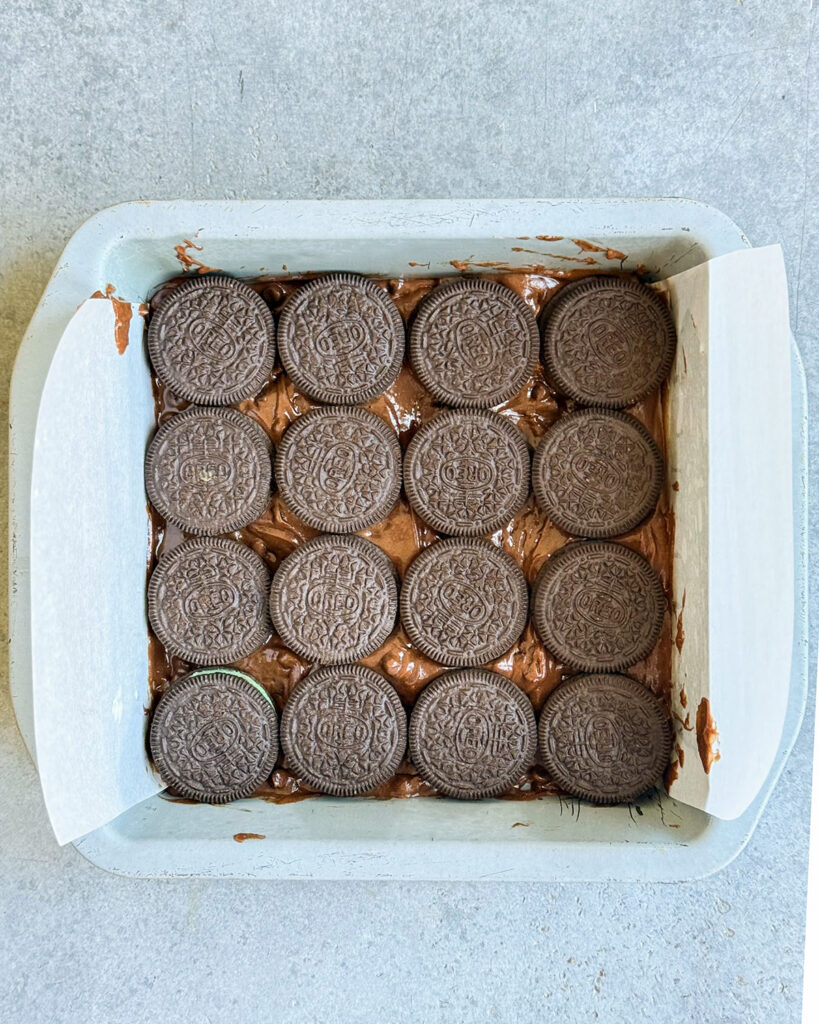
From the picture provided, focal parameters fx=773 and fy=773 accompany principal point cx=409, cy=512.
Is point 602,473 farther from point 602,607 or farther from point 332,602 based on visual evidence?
point 332,602

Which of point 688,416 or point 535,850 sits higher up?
point 688,416

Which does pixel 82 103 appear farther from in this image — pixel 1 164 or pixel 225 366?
pixel 225 366

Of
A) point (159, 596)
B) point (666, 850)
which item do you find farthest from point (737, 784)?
point (159, 596)

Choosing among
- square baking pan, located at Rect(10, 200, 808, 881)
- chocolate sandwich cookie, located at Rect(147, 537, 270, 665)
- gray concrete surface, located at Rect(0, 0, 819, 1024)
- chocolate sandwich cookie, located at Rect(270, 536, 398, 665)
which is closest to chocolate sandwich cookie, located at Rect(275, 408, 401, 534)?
chocolate sandwich cookie, located at Rect(270, 536, 398, 665)

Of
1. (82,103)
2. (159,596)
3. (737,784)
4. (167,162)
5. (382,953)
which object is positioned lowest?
(382,953)

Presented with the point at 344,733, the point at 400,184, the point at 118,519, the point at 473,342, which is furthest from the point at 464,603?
the point at 400,184
